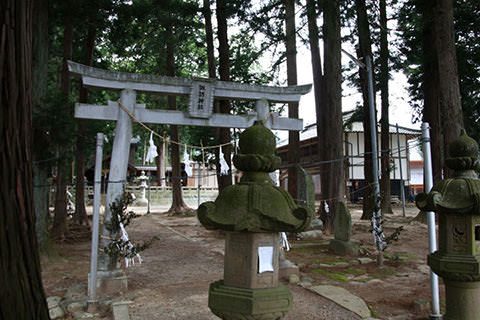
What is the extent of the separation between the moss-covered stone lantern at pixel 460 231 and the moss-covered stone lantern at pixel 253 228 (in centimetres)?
210

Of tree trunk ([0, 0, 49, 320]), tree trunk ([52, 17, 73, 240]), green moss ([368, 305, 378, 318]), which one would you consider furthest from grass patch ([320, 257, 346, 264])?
tree trunk ([52, 17, 73, 240])

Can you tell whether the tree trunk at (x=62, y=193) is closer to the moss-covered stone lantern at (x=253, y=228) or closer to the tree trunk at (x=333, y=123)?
the tree trunk at (x=333, y=123)

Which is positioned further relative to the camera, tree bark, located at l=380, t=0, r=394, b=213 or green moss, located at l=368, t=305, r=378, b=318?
tree bark, located at l=380, t=0, r=394, b=213

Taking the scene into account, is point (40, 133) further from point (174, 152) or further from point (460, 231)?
point (174, 152)

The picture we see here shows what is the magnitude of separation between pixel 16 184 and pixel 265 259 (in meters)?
1.91

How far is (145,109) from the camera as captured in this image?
7051 mm

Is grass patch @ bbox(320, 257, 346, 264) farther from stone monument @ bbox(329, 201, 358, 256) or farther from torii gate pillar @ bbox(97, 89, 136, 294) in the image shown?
torii gate pillar @ bbox(97, 89, 136, 294)

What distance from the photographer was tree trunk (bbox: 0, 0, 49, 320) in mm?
2242

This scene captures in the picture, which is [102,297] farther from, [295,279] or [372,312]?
[372,312]

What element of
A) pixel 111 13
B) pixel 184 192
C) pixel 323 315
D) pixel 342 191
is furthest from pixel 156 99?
pixel 323 315

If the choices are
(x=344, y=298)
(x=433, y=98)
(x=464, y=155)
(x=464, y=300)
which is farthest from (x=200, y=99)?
(x=433, y=98)

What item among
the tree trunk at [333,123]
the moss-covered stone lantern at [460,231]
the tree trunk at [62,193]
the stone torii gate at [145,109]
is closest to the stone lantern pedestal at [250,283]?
the moss-covered stone lantern at [460,231]

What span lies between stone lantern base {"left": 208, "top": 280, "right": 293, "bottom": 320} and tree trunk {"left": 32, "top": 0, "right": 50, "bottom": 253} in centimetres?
628

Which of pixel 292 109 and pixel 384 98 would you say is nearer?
pixel 292 109
